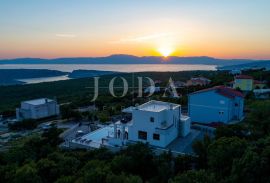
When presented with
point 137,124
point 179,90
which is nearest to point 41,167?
point 137,124

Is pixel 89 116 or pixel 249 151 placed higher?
pixel 249 151

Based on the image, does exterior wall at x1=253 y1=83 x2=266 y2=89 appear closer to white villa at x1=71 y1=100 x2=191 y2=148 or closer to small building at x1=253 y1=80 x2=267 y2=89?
small building at x1=253 y1=80 x2=267 y2=89

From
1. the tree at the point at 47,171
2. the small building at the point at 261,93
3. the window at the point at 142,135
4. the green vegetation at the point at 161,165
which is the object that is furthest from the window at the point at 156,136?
the small building at the point at 261,93

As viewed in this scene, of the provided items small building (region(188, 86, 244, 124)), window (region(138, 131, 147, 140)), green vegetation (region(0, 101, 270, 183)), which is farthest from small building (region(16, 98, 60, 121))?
small building (region(188, 86, 244, 124))

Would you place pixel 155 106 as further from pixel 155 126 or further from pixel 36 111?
pixel 36 111

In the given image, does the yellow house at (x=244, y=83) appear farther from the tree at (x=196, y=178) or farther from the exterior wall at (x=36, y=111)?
the tree at (x=196, y=178)

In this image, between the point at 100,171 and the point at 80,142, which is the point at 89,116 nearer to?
the point at 80,142

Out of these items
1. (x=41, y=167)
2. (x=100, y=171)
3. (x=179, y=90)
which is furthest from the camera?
(x=179, y=90)
